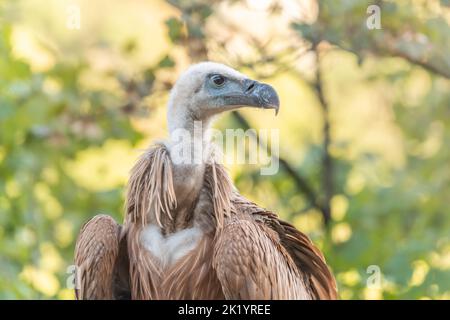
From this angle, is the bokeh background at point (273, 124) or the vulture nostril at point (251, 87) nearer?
the vulture nostril at point (251, 87)

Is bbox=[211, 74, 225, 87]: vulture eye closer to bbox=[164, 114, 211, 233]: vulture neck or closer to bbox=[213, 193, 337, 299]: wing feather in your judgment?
bbox=[164, 114, 211, 233]: vulture neck

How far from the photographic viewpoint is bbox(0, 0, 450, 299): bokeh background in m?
9.15

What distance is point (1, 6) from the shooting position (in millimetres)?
11781

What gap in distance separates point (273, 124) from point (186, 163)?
6.79m

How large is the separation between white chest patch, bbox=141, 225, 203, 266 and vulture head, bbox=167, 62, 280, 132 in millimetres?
601

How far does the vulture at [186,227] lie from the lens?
626 centimetres

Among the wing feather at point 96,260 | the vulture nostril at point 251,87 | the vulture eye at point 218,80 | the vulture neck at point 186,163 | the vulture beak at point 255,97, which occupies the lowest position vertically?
the wing feather at point 96,260

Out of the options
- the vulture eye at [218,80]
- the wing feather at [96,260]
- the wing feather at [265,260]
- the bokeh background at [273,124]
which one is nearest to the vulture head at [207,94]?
the vulture eye at [218,80]

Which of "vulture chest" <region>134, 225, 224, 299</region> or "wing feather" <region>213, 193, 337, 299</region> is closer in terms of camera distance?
"wing feather" <region>213, 193, 337, 299</region>

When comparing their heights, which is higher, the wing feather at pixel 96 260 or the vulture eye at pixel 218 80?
the vulture eye at pixel 218 80

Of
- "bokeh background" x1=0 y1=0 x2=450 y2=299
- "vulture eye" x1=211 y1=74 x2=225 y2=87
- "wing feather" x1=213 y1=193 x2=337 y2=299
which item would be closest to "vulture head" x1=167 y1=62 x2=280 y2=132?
"vulture eye" x1=211 y1=74 x2=225 y2=87

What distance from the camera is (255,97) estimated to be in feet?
21.2

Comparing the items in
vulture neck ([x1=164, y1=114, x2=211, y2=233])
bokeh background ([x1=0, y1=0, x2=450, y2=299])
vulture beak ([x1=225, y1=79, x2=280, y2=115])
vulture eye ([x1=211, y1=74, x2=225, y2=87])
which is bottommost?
vulture neck ([x1=164, y1=114, x2=211, y2=233])

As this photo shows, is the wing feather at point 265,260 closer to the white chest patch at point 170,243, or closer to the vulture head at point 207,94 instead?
the white chest patch at point 170,243
